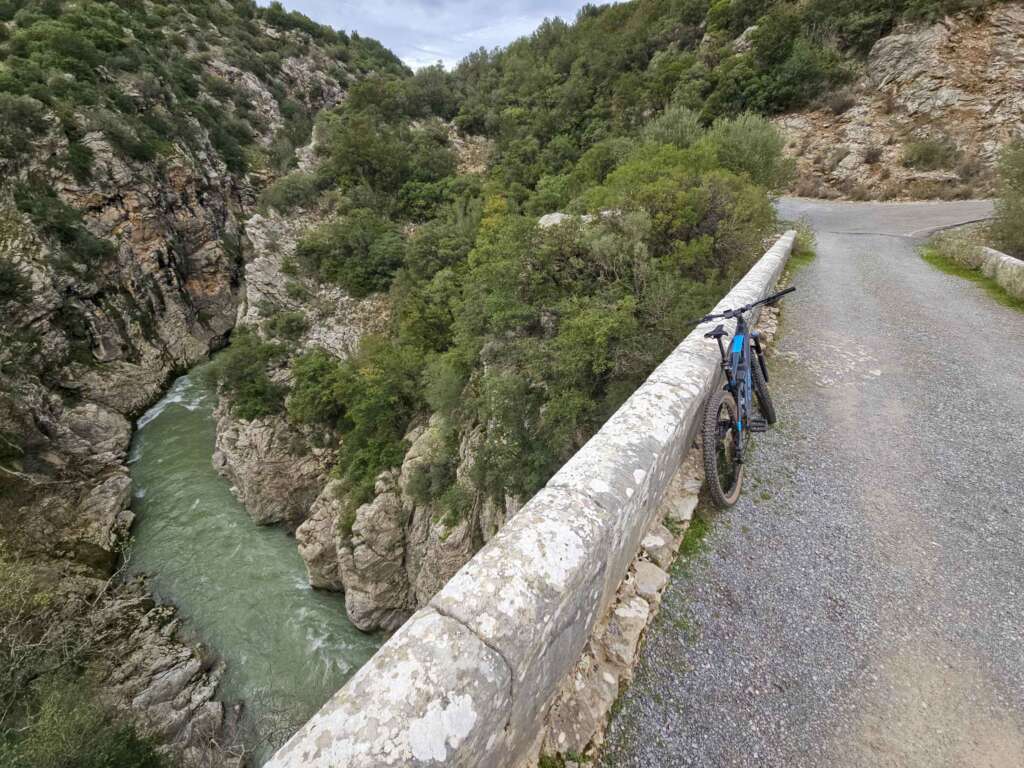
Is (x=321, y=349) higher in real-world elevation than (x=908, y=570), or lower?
lower

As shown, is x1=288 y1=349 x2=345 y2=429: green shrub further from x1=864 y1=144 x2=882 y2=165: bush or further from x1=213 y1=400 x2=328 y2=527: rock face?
x1=864 y1=144 x2=882 y2=165: bush

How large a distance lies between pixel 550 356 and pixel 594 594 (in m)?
5.46

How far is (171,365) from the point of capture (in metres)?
22.6

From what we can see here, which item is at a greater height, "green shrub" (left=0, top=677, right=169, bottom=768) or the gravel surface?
the gravel surface

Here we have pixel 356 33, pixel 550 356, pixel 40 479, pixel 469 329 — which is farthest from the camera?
pixel 356 33

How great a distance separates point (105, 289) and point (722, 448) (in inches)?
1135

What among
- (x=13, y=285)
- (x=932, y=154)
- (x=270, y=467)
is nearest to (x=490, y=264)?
(x=270, y=467)

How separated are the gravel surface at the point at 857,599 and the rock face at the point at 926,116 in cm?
2009

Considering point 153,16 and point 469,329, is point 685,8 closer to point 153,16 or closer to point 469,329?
point 469,329

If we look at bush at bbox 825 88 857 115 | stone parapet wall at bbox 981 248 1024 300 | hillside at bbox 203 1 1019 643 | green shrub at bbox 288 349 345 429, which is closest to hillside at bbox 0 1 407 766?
hillside at bbox 203 1 1019 643

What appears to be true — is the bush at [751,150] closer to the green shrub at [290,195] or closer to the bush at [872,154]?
the bush at [872,154]

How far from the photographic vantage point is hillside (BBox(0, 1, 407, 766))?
872 cm

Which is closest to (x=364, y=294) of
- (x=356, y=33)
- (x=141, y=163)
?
(x=141, y=163)

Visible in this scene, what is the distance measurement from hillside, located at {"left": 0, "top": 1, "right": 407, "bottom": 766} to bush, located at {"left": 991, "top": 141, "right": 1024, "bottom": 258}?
827 inches
